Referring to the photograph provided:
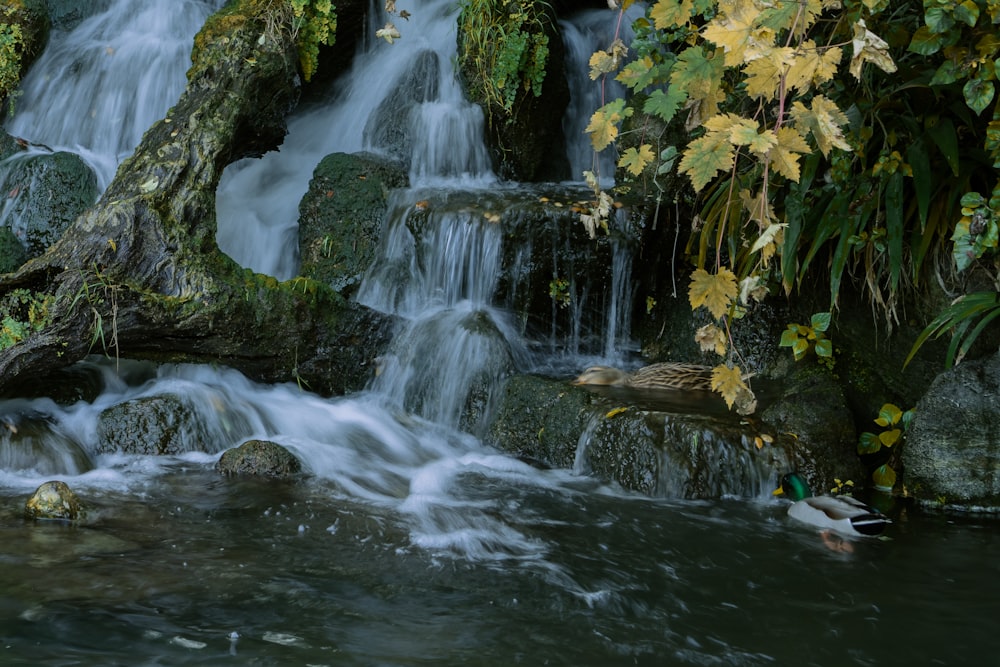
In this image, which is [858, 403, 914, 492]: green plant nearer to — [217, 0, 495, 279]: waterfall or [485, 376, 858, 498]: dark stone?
[485, 376, 858, 498]: dark stone

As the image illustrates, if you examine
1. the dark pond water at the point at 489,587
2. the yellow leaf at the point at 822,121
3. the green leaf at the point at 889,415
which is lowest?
the dark pond water at the point at 489,587

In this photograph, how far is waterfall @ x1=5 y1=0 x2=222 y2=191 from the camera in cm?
788

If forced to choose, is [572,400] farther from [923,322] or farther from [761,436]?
[923,322]

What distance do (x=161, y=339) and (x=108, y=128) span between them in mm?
3468

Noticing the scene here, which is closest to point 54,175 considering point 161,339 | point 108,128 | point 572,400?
point 108,128

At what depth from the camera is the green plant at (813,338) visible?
4.85 metres

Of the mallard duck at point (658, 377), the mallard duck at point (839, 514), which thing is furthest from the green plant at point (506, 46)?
the mallard duck at point (839, 514)

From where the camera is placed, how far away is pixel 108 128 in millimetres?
7910

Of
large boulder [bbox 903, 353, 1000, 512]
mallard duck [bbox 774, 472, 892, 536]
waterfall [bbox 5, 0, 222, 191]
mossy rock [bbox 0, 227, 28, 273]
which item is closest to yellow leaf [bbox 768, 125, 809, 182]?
mallard duck [bbox 774, 472, 892, 536]

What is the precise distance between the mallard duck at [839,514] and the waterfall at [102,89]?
6187 mm

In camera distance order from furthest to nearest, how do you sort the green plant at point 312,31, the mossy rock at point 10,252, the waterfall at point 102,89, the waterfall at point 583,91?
the waterfall at point 583,91, the waterfall at point 102,89, the green plant at point 312,31, the mossy rock at point 10,252

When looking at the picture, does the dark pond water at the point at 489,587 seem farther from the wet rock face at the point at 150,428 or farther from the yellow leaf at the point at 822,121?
the yellow leaf at the point at 822,121

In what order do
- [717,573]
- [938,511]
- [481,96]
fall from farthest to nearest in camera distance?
[481,96] < [938,511] < [717,573]

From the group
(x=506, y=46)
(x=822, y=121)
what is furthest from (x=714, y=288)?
(x=506, y=46)
